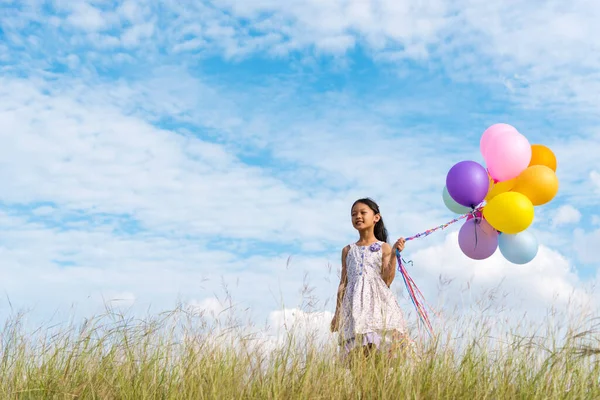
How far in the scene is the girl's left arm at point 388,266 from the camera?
5.24m

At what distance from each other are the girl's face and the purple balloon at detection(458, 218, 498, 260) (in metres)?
0.89

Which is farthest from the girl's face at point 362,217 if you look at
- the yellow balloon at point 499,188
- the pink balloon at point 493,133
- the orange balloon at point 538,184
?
the orange balloon at point 538,184

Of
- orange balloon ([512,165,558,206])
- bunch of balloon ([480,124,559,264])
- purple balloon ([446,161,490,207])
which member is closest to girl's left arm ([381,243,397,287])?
purple balloon ([446,161,490,207])

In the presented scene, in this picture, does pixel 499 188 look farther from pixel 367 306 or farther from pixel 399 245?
pixel 367 306

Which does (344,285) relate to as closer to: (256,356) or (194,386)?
(256,356)

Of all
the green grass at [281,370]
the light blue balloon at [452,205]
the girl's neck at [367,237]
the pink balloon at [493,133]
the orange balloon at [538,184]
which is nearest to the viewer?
the green grass at [281,370]

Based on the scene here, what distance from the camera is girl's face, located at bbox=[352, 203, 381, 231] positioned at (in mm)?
5535

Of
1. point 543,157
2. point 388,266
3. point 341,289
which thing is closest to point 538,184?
point 543,157

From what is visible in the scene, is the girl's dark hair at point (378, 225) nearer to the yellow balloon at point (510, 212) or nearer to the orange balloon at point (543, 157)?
the yellow balloon at point (510, 212)

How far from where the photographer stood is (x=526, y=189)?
18.1 feet

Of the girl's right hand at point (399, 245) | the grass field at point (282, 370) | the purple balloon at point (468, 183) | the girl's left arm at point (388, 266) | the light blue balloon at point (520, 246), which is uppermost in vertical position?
the purple balloon at point (468, 183)

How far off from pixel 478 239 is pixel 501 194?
54 centimetres

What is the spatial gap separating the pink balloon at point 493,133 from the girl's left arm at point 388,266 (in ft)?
4.59

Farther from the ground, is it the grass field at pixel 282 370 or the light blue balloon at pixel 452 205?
the light blue balloon at pixel 452 205
